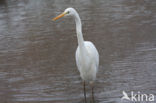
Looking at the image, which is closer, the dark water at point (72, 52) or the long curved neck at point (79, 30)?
the long curved neck at point (79, 30)

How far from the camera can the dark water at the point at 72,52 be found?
6086 millimetres

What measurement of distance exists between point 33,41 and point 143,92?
4.65m

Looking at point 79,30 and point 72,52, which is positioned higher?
point 79,30

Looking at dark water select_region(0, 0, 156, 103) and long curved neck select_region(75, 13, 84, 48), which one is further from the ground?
long curved neck select_region(75, 13, 84, 48)

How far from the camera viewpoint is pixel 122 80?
6.27 m

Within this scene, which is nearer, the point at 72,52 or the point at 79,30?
the point at 79,30

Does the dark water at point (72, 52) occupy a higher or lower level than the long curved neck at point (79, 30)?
lower

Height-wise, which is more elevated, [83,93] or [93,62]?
[93,62]

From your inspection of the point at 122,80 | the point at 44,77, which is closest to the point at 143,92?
the point at 122,80

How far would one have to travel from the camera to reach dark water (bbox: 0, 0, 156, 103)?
6.09 meters

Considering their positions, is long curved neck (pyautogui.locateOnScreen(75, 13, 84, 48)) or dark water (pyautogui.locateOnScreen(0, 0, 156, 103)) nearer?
long curved neck (pyautogui.locateOnScreen(75, 13, 84, 48))

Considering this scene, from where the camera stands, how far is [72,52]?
805 centimetres

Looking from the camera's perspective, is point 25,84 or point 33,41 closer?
point 25,84

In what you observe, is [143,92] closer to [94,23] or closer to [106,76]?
[106,76]
